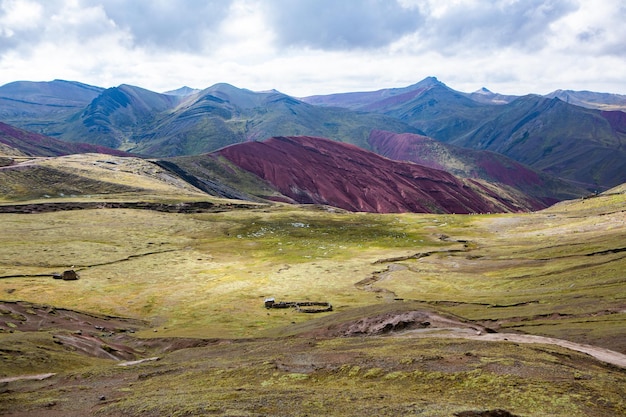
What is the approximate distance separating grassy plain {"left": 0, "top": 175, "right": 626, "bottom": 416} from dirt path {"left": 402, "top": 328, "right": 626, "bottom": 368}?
47.4 inches

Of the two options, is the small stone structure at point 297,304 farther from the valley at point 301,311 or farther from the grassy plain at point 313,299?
the grassy plain at point 313,299

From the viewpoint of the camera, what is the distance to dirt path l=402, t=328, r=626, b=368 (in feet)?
96.3

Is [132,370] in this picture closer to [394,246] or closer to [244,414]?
[244,414]

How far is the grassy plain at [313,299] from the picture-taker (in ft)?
79.1

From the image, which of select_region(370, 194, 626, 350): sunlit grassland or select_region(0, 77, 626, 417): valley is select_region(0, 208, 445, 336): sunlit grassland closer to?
select_region(0, 77, 626, 417): valley

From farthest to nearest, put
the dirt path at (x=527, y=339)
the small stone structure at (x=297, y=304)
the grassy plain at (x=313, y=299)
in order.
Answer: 1. the small stone structure at (x=297, y=304)
2. the dirt path at (x=527, y=339)
3. the grassy plain at (x=313, y=299)

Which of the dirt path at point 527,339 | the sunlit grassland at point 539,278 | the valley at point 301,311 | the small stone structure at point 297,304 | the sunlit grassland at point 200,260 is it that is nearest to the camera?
the valley at point 301,311

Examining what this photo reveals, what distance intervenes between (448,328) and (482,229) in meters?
91.0

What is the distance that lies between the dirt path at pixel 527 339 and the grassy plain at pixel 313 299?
120 cm

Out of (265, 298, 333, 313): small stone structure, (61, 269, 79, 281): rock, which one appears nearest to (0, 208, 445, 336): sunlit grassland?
(61, 269, 79, 281): rock

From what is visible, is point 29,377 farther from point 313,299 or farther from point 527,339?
point 313,299

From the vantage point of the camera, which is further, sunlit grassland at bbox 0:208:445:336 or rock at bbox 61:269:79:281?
rock at bbox 61:269:79:281

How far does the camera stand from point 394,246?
108938 millimetres

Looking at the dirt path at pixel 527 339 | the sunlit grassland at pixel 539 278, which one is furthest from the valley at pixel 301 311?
the sunlit grassland at pixel 539 278
